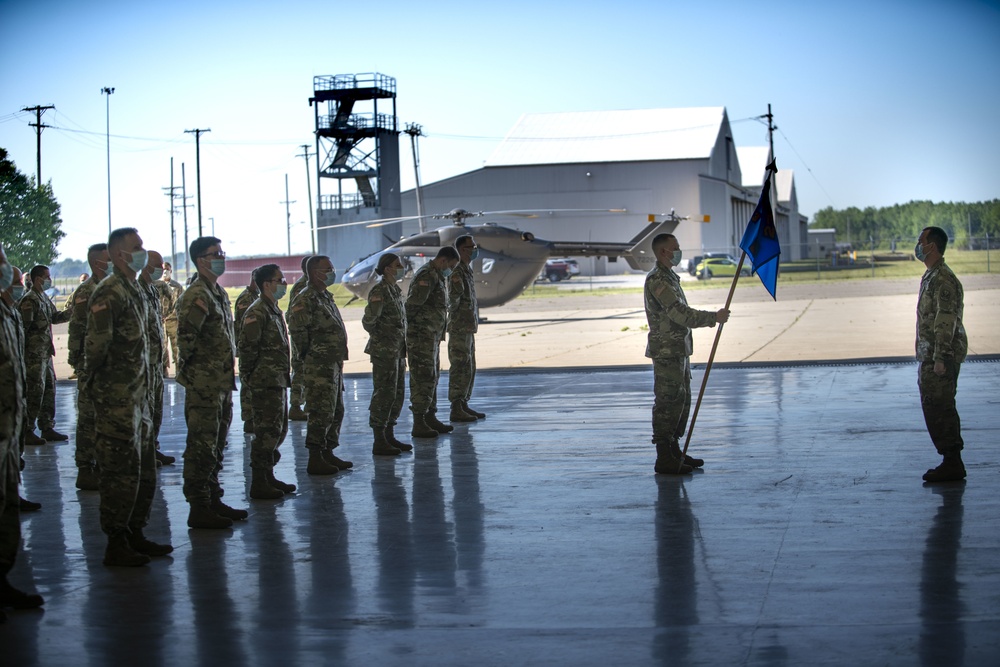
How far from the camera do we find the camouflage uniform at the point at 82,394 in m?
7.92

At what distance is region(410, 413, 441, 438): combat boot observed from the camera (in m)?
11.5

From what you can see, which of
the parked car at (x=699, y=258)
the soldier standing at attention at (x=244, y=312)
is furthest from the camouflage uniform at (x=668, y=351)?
the parked car at (x=699, y=258)

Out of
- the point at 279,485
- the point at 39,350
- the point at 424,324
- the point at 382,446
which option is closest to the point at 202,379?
the point at 279,485

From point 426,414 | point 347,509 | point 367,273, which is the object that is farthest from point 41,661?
point 367,273

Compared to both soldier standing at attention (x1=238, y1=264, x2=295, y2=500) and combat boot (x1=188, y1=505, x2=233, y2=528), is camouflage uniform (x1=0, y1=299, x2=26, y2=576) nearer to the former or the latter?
combat boot (x1=188, y1=505, x2=233, y2=528)

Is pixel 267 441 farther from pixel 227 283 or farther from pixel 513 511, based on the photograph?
pixel 227 283

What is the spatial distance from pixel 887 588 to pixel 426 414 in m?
6.60

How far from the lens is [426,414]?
11680mm

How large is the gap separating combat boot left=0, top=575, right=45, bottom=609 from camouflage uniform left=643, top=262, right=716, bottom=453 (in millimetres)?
4732

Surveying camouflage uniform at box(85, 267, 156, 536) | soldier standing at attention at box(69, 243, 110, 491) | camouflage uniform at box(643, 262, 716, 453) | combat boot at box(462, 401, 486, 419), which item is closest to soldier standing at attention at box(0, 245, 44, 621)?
camouflage uniform at box(85, 267, 156, 536)

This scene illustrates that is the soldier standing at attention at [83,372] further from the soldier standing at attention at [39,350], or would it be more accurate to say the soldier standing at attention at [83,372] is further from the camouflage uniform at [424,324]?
the camouflage uniform at [424,324]

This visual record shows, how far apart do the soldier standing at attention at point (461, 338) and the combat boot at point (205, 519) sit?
17.5 ft

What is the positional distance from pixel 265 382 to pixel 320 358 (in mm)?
1146

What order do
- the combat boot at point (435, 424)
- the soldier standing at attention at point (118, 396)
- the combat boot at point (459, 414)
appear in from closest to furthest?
the soldier standing at attention at point (118, 396), the combat boot at point (435, 424), the combat boot at point (459, 414)
